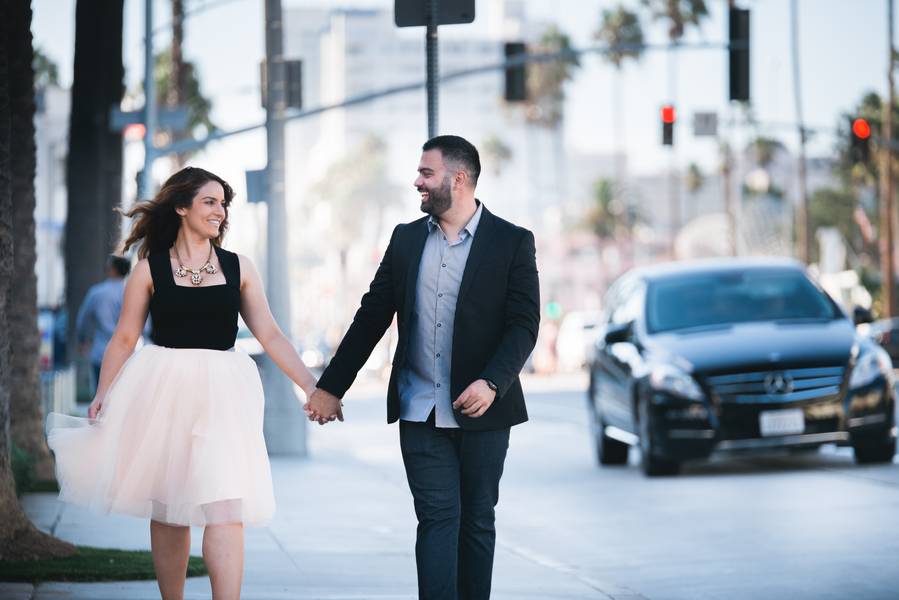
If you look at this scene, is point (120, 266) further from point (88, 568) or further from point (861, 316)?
point (88, 568)

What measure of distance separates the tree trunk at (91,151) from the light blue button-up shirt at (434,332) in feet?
61.4

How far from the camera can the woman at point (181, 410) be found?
6.74 meters

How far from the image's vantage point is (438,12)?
373 inches

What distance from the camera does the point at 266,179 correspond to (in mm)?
18875

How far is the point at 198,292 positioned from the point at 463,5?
10.3 ft

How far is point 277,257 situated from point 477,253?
1201 centimetres

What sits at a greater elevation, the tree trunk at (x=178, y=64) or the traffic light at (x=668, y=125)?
the tree trunk at (x=178, y=64)

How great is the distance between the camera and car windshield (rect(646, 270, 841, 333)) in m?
15.7

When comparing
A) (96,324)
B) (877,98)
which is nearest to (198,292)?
(96,324)

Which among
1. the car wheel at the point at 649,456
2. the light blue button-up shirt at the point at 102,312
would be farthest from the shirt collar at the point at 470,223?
the light blue button-up shirt at the point at 102,312

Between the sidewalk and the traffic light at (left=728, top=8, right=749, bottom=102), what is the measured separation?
12.3 metres

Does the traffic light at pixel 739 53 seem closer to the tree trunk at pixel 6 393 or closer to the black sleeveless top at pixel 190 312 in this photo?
the tree trunk at pixel 6 393

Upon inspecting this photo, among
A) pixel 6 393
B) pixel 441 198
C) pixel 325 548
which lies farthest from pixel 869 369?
pixel 441 198

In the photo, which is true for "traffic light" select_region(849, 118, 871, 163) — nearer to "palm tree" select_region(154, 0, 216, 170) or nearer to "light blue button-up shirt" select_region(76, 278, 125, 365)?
"light blue button-up shirt" select_region(76, 278, 125, 365)
